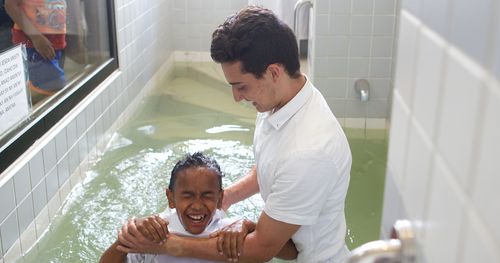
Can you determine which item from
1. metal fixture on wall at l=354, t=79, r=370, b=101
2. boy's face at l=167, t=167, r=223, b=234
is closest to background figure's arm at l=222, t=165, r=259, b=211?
boy's face at l=167, t=167, r=223, b=234

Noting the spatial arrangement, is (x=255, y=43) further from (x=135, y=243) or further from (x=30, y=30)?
(x=30, y=30)

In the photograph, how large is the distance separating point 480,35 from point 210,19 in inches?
231

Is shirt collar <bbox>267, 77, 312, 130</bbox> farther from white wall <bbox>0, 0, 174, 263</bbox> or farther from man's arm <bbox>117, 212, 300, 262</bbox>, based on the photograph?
white wall <bbox>0, 0, 174, 263</bbox>

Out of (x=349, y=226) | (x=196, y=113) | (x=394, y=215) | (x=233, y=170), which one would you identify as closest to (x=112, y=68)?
(x=196, y=113)

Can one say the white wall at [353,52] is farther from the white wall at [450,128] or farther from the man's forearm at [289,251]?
the white wall at [450,128]

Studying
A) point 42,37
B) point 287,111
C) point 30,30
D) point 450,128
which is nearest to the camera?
point 450,128

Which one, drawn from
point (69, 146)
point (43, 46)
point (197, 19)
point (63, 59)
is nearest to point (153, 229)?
point (69, 146)

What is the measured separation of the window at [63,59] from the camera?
2.49 metres

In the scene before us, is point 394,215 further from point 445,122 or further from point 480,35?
point 480,35

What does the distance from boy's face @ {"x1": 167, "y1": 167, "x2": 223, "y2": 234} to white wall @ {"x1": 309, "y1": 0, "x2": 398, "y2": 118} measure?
7.74ft

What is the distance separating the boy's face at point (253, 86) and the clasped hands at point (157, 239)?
0.38m

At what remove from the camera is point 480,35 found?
1.68 feet

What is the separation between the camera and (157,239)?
63.3 inches

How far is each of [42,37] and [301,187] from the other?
196 centimetres
